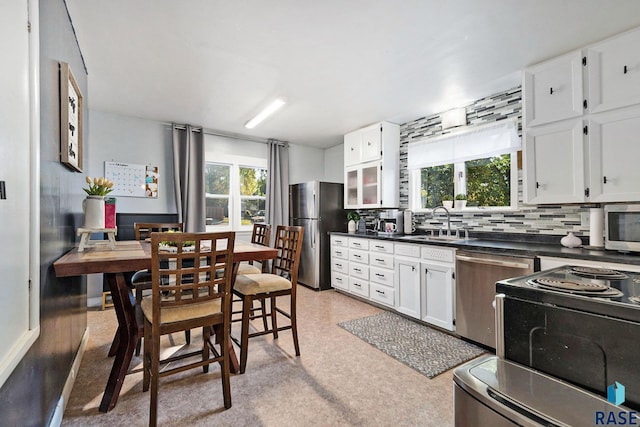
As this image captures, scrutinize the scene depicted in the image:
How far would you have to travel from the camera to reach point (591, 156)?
221 cm

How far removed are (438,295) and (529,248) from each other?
36.4 inches

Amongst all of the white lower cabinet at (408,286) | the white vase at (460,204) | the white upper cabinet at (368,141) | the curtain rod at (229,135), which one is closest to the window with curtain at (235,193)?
the curtain rod at (229,135)

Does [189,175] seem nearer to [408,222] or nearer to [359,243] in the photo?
[359,243]

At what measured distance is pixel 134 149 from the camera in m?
4.04

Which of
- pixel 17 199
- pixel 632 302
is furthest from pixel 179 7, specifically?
pixel 632 302

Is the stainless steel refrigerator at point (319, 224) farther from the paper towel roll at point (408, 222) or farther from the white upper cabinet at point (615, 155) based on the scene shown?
the white upper cabinet at point (615, 155)

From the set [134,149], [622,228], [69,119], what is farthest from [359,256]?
[134,149]

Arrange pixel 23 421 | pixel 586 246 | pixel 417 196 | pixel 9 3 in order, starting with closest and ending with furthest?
pixel 9 3 < pixel 23 421 < pixel 586 246 < pixel 417 196

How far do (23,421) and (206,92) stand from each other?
3.00 m

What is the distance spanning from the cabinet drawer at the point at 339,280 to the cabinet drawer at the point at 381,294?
51 centimetres

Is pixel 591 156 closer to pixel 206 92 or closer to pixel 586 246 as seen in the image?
pixel 586 246

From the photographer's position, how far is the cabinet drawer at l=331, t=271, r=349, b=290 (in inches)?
162

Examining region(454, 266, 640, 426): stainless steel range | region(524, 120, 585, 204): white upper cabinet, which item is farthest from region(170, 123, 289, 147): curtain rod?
region(454, 266, 640, 426): stainless steel range

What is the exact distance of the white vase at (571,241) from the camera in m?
2.37
